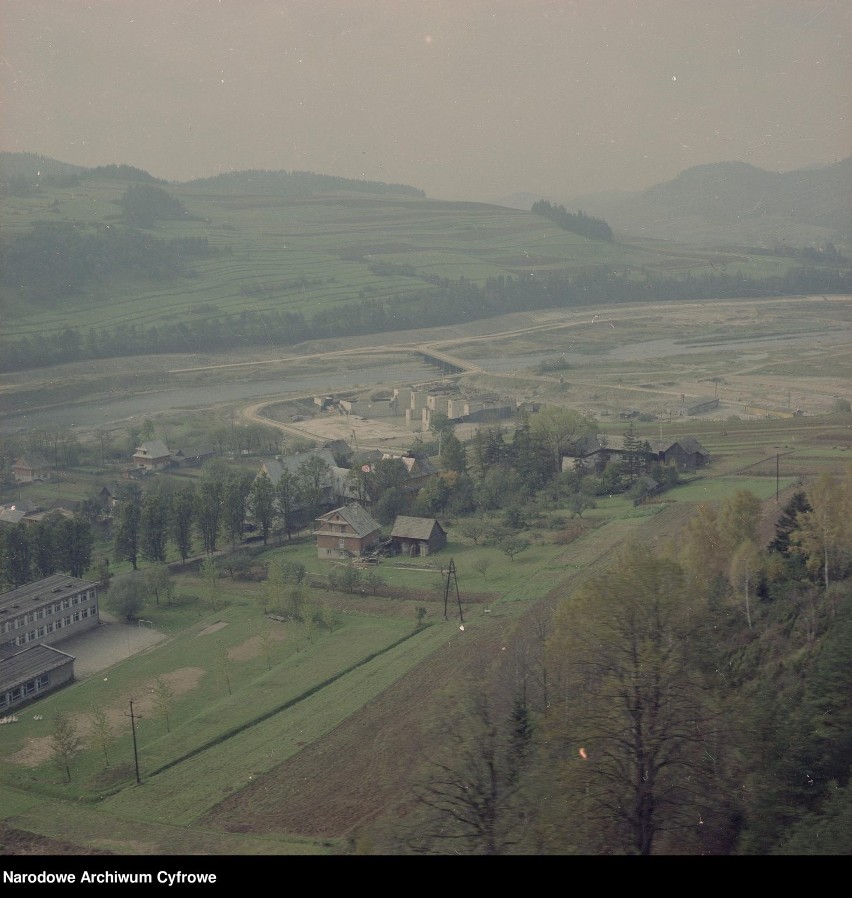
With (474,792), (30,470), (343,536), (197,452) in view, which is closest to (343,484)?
(343,536)

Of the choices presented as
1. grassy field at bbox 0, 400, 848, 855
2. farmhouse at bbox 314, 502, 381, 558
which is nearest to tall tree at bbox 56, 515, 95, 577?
grassy field at bbox 0, 400, 848, 855

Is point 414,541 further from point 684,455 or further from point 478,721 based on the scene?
point 478,721

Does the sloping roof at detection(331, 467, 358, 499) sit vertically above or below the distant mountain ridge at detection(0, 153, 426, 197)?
below

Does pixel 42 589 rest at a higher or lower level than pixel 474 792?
lower

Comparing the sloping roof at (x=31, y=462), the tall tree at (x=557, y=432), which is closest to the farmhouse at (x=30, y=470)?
the sloping roof at (x=31, y=462)

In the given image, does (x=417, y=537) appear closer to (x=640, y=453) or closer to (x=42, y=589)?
(x=640, y=453)

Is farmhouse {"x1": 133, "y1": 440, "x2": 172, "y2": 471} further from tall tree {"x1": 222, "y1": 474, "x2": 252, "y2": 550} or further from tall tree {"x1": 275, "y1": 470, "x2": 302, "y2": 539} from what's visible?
tall tree {"x1": 222, "y1": 474, "x2": 252, "y2": 550}

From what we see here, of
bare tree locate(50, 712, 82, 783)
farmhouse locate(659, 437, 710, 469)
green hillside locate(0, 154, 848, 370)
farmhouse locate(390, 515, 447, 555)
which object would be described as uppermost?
green hillside locate(0, 154, 848, 370)

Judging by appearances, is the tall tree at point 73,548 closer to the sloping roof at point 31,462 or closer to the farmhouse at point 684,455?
the sloping roof at point 31,462
